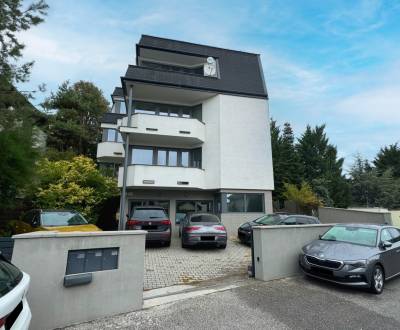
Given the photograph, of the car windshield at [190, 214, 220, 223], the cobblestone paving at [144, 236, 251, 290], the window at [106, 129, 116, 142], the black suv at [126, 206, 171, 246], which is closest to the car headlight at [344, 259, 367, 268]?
the cobblestone paving at [144, 236, 251, 290]

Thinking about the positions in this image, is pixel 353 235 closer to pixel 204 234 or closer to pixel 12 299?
pixel 204 234

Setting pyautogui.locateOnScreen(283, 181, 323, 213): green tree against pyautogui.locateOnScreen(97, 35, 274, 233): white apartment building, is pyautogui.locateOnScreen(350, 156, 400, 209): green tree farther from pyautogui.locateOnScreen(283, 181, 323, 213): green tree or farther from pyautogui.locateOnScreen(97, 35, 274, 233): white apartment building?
pyautogui.locateOnScreen(97, 35, 274, 233): white apartment building

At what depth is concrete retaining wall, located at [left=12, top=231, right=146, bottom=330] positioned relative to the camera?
13.0 ft

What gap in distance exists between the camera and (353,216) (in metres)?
16.2

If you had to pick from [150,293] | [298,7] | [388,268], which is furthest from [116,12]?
[388,268]

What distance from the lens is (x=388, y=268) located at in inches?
260

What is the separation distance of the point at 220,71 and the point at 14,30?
12882 mm

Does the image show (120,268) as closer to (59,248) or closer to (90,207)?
(59,248)

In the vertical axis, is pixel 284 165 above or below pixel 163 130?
above

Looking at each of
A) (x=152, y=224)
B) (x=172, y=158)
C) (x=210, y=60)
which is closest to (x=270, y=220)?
(x=152, y=224)

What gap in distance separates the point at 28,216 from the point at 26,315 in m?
8.89

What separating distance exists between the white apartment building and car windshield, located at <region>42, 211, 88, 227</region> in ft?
16.8

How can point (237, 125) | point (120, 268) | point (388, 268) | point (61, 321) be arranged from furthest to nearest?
1. point (237, 125)
2. point (388, 268)
3. point (120, 268)
4. point (61, 321)

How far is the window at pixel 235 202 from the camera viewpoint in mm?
15964
